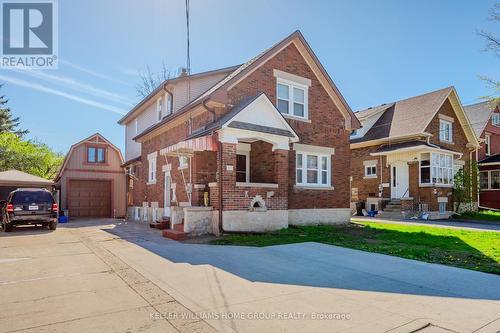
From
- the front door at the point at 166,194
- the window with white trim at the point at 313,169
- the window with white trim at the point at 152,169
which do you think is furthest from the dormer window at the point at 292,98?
the window with white trim at the point at 152,169

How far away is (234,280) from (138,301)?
1.88 metres

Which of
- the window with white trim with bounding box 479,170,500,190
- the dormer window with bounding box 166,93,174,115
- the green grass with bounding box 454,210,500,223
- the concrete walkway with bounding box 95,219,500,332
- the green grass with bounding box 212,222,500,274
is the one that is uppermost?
the dormer window with bounding box 166,93,174,115

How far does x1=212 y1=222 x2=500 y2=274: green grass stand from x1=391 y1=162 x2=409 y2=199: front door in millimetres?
9014

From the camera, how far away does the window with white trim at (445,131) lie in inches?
1012

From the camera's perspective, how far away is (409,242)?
11.7 meters

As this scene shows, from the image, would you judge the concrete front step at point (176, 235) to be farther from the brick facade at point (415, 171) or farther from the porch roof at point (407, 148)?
the brick facade at point (415, 171)

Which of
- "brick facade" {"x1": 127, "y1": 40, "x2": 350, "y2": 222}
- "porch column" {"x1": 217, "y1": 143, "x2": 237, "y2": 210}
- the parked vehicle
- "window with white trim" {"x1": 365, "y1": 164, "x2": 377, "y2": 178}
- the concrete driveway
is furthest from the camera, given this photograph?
"window with white trim" {"x1": 365, "y1": 164, "x2": 377, "y2": 178}

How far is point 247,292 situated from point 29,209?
1375 cm

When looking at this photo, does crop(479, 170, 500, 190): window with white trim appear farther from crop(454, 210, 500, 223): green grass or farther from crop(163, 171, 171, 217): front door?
crop(163, 171, 171, 217): front door

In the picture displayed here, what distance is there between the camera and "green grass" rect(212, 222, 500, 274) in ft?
29.7

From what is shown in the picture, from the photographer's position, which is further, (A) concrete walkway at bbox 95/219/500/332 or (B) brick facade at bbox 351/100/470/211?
(B) brick facade at bbox 351/100/470/211

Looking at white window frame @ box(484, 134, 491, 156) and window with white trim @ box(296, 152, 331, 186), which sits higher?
white window frame @ box(484, 134, 491, 156)

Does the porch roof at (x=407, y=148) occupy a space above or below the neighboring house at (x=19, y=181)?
above

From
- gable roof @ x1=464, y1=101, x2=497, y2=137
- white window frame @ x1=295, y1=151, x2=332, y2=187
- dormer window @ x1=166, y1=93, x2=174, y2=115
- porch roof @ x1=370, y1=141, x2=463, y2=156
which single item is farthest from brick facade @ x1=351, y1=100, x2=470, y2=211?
dormer window @ x1=166, y1=93, x2=174, y2=115
